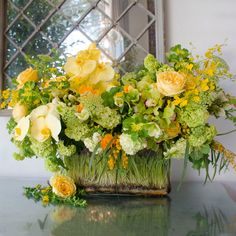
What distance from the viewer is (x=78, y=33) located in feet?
3.74

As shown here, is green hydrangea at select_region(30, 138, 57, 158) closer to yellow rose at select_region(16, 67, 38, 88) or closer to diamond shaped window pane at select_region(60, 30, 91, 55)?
yellow rose at select_region(16, 67, 38, 88)

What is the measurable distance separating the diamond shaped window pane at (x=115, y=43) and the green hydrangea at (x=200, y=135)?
0.50 metres

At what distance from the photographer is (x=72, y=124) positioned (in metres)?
0.73

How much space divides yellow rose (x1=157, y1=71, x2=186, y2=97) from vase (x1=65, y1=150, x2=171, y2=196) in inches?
7.8

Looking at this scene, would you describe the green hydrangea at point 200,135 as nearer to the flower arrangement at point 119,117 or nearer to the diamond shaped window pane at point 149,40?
the flower arrangement at point 119,117

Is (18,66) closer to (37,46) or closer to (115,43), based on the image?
(37,46)

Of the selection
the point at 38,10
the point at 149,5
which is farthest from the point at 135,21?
the point at 38,10

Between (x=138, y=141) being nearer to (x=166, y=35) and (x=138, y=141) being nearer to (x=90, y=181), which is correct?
(x=90, y=181)

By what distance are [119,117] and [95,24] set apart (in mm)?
535

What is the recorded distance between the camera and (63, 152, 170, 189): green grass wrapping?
0.81 meters

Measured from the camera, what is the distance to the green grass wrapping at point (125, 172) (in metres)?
0.81

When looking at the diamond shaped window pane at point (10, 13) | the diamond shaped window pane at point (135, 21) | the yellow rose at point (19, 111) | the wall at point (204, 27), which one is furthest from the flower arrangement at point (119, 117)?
the diamond shaped window pane at point (10, 13)

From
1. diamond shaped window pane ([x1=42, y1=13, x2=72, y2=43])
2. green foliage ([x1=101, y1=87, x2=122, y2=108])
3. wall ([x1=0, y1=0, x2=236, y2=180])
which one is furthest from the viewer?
diamond shaped window pane ([x1=42, y1=13, x2=72, y2=43])

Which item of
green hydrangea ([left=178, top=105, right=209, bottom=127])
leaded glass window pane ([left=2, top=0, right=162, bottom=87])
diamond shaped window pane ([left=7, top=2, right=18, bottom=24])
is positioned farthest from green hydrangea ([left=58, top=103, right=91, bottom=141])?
diamond shaped window pane ([left=7, top=2, right=18, bottom=24])
